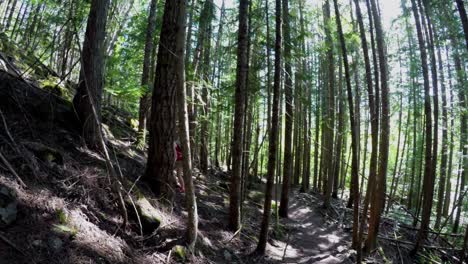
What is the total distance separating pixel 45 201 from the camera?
4.01 m

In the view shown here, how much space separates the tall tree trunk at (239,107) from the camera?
7344 millimetres

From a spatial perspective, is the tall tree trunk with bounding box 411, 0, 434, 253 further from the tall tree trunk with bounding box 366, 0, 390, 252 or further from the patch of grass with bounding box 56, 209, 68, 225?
the patch of grass with bounding box 56, 209, 68, 225

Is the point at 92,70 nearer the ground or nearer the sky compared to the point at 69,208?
nearer the sky

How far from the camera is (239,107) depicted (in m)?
7.43

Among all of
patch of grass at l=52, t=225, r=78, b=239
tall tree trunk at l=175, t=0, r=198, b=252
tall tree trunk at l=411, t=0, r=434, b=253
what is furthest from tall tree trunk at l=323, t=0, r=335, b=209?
patch of grass at l=52, t=225, r=78, b=239

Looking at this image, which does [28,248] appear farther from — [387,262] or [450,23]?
[450,23]

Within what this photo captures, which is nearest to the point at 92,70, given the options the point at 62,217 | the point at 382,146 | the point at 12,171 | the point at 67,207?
the point at 12,171

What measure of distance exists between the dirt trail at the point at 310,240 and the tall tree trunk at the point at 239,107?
4.41ft

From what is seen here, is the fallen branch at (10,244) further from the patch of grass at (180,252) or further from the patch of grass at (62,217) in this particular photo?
the patch of grass at (180,252)

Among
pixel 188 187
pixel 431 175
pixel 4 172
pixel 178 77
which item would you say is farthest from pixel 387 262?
pixel 4 172

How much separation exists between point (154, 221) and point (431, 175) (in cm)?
902

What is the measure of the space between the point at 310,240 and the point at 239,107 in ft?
17.1

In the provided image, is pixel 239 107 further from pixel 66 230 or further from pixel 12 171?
pixel 12 171

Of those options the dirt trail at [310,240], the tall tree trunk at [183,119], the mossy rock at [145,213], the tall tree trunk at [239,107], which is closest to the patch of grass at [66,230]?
the mossy rock at [145,213]
